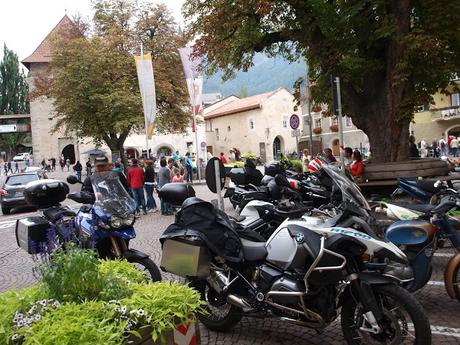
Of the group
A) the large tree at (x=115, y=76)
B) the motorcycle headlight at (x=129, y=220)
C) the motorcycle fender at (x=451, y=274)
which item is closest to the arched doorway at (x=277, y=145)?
the large tree at (x=115, y=76)

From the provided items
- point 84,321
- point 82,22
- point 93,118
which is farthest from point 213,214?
point 82,22

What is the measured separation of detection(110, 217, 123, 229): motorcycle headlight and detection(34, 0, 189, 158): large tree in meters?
25.6

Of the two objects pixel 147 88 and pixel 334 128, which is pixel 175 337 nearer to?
pixel 147 88

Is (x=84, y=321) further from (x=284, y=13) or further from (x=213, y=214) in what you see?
(x=284, y=13)

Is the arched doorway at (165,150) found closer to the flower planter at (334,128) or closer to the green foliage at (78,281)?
the flower planter at (334,128)

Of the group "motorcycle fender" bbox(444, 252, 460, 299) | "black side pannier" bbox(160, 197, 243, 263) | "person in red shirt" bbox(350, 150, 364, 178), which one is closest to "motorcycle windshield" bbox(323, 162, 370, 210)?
"black side pannier" bbox(160, 197, 243, 263)

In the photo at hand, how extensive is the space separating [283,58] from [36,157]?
2079 inches

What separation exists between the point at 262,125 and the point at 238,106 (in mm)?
5084

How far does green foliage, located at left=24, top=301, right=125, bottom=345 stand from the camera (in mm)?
2266

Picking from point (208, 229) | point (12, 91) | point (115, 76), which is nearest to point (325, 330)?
point (208, 229)

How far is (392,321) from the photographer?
3445 millimetres

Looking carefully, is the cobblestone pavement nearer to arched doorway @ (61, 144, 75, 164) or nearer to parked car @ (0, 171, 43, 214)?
parked car @ (0, 171, 43, 214)

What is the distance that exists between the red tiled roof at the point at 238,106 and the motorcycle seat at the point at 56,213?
51.7 meters

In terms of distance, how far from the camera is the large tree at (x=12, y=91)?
260 feet
